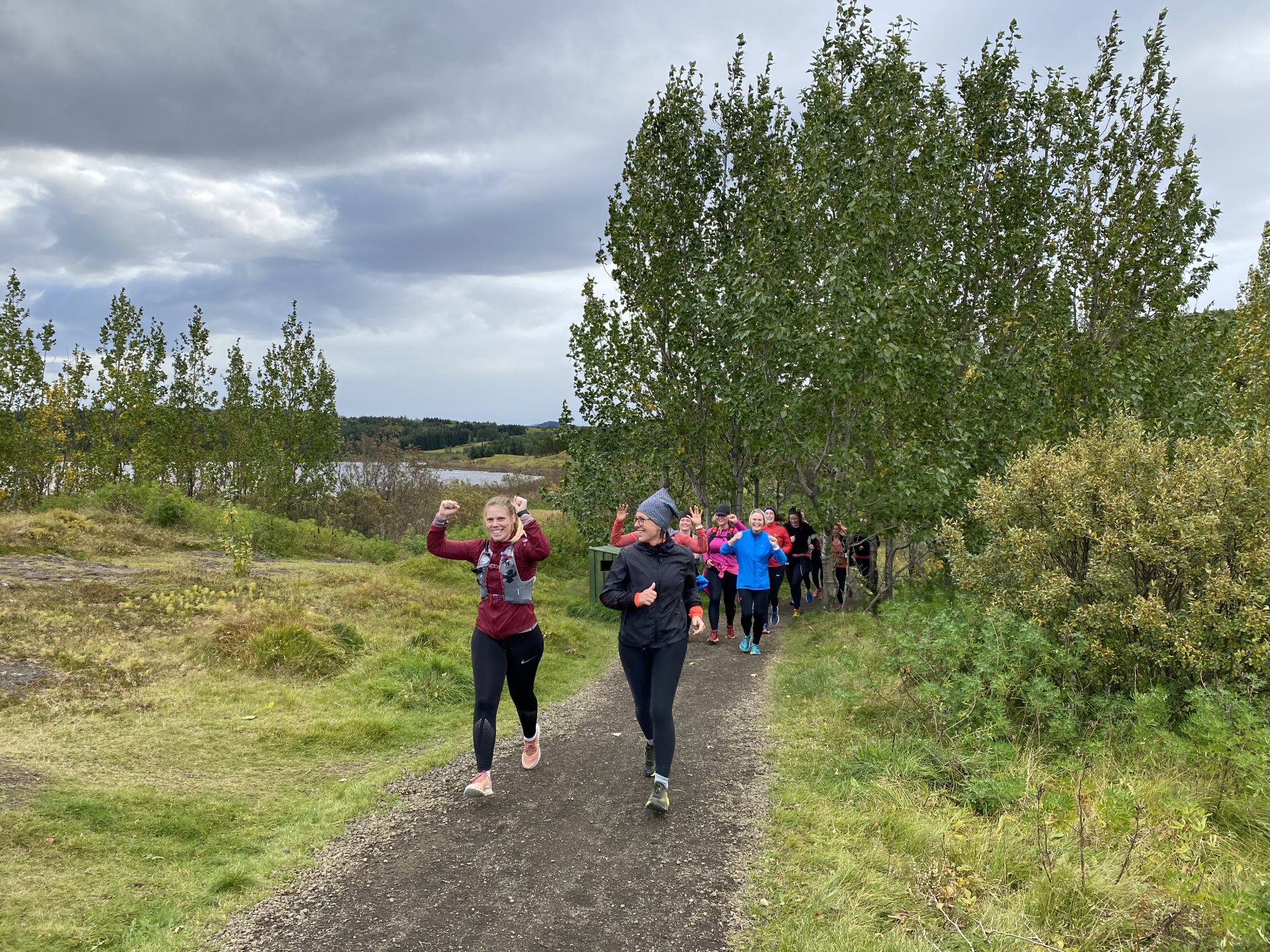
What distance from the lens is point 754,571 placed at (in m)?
10.8

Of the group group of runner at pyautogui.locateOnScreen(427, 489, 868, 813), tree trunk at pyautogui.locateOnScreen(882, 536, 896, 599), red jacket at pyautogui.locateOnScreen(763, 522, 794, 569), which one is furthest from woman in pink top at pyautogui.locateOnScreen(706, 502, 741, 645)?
group of runner at pyautogui.locateOnScreen(427, 489, 868, 813)

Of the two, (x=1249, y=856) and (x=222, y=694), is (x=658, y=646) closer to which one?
(x=1249, y=856)

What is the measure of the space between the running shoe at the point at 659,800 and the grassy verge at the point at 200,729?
183cm

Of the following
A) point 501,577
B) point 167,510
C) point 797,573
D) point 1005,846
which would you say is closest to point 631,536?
point 501,577

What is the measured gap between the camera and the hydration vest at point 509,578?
5.37m

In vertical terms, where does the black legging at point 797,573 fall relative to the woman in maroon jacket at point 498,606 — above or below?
below

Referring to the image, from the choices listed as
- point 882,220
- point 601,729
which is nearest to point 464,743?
point 601,729

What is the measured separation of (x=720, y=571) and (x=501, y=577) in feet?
22.2

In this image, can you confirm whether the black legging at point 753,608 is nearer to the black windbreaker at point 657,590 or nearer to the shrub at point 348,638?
the shrub at point 348,638

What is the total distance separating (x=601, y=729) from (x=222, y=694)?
3.89 m

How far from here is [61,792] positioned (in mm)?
4988

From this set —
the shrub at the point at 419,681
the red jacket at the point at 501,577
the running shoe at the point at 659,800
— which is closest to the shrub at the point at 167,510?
the shrub at the point at 419,681

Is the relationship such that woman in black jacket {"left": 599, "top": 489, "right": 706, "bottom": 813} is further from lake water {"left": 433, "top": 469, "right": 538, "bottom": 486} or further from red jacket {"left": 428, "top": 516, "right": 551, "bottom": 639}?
lake water {"left": 433, "top": 469, "right": 538, "bottom": 486}

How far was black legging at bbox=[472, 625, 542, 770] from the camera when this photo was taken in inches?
213
